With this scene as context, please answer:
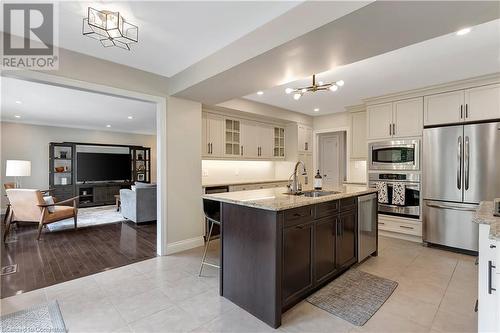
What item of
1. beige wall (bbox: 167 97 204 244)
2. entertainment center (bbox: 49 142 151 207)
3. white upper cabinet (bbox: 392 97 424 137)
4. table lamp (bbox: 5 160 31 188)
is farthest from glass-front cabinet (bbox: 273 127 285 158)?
entertainment center (bbox: 49 142 151 207)

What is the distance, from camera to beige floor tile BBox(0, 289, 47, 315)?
2.20 meters

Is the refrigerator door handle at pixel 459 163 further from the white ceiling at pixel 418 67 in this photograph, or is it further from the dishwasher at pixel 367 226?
the dishwasher at pixel 367 226

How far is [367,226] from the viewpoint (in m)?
3.24

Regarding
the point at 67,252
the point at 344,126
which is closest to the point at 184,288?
the point at 67,252

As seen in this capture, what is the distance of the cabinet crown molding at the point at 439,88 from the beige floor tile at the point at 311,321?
12.3ft

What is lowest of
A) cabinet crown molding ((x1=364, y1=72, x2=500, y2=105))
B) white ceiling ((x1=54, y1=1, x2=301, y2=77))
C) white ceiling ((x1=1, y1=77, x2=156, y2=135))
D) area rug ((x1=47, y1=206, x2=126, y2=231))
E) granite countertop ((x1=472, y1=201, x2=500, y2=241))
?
area rug ((x1=47, y1=206, x2=126, y2=231))

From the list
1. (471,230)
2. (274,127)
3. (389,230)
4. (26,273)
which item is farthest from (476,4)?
(26,273)

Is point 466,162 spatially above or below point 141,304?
above

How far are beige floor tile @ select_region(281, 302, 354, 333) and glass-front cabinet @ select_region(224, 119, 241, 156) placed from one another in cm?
327

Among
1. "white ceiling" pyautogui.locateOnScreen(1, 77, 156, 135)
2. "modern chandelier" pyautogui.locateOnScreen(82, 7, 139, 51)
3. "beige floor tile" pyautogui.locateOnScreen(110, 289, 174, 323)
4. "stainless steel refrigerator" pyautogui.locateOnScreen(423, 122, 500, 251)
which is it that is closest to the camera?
"modern chandelier" pyautogui.locateOnScreen(82, 7, 139, 51)

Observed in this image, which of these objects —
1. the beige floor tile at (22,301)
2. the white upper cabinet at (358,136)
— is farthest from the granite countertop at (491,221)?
the beige floor tile at (22,301)

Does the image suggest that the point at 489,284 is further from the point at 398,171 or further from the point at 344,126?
the point at 344,126

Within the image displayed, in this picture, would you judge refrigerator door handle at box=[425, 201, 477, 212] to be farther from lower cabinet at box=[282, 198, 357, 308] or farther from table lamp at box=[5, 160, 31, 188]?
table lamp at box=[5, 160, 31, 188]

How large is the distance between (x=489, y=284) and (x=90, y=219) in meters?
7.00
